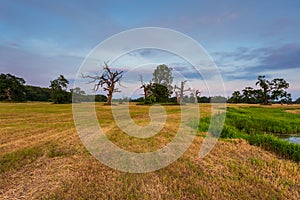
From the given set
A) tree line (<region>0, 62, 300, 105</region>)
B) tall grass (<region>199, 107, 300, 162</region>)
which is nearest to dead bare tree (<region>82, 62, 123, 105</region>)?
tree line (<region>0, 62, 300, 105</region>)

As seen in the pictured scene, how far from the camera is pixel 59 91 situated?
136 feet

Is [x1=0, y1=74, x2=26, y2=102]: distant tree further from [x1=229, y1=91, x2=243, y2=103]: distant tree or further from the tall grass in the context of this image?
[x1=229, y1=91, x2=243, y2=103]: distant tree

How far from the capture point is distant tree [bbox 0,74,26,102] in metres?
45.5

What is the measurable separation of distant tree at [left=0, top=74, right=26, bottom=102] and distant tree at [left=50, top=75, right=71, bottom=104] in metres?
12.0

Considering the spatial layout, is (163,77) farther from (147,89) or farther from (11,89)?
(11,89)

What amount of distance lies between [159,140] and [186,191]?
139 inches

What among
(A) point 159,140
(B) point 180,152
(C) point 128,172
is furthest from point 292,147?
(C) point 128,172

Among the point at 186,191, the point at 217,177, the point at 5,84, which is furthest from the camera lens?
the point at 5,84

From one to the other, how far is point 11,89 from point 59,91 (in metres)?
15.9

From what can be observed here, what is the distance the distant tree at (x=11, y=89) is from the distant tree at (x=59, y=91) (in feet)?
39.2

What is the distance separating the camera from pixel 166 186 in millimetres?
3736

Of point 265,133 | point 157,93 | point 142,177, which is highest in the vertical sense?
point 157,93

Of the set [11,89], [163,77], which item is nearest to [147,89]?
[163,77]

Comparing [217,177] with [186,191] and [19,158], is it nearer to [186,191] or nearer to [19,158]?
[186,191]
